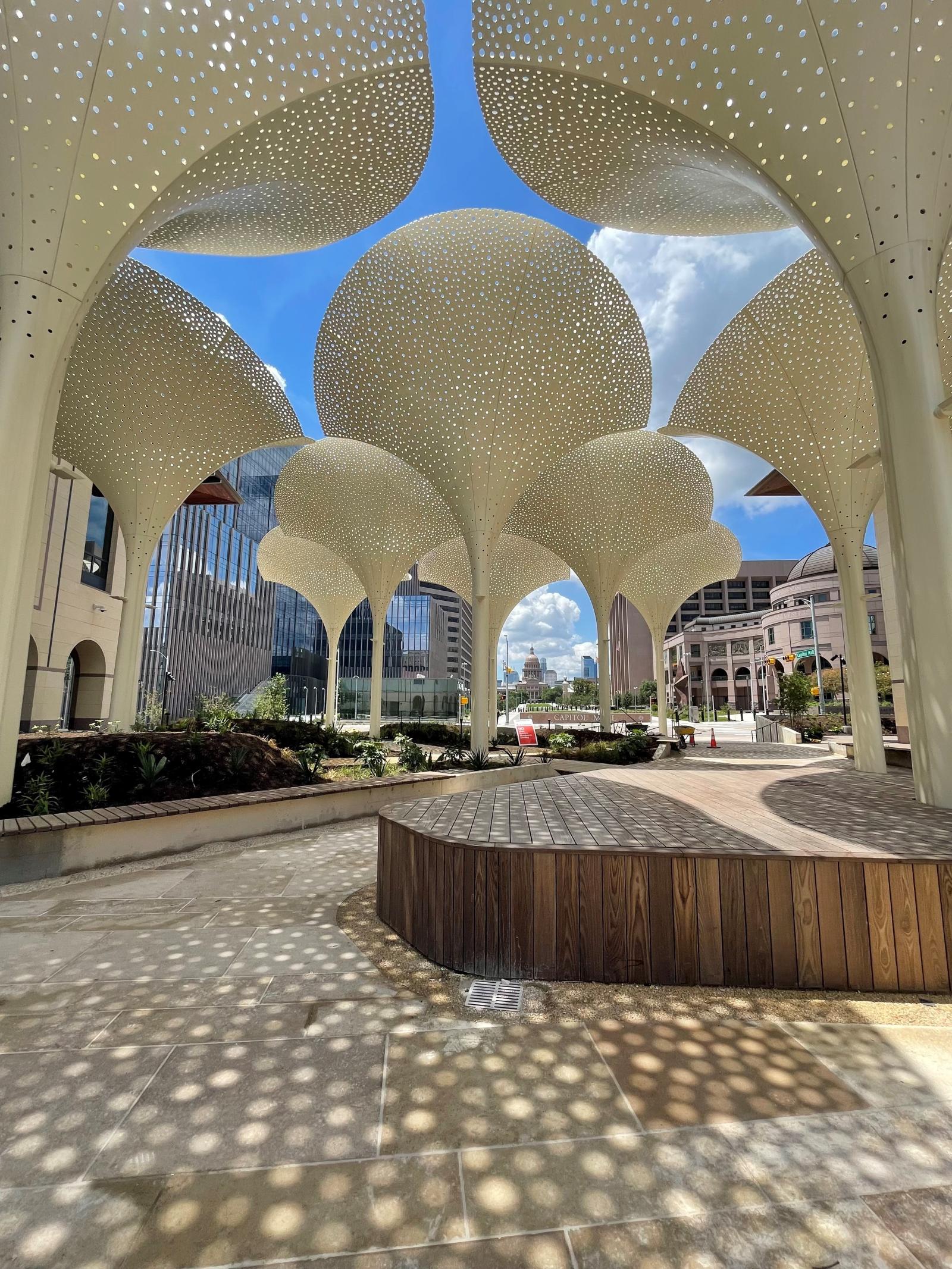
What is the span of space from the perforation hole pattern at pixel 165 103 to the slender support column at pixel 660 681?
18.4 metres

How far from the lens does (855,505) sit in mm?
9938

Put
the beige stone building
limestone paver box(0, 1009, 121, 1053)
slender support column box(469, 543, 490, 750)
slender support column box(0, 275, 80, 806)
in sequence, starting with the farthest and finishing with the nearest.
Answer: the beige stone building
slender support column box(469, 543, 490, 750)
slender support column box(0, 275, 80, 806)
limestone paver box(0, 1009, 121, 1053)

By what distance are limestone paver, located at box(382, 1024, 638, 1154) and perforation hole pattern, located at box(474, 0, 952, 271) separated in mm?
7103

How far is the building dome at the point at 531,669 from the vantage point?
472 feet

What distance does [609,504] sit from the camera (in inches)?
733

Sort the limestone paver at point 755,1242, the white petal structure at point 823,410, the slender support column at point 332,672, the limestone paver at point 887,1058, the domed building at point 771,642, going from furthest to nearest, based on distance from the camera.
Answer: the domed building at point 771,642 → the slender support column at point 332,672 → the white petal structure at point 823,410 → the limestone paver at point 887,1058 → the limestone paver at point 755,1242

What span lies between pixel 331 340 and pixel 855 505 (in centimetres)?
1145

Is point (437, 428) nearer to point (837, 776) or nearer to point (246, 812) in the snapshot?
point (246, 812)

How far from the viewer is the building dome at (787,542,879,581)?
58.5m

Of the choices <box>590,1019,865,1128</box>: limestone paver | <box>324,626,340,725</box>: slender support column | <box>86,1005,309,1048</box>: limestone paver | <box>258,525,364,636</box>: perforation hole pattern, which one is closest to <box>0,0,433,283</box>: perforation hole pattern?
<box>86,1005,309,1048</box>: limestone paver

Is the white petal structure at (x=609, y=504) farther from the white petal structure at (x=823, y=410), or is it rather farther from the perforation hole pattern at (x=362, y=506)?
the white petal structure at (x=823, y=410)

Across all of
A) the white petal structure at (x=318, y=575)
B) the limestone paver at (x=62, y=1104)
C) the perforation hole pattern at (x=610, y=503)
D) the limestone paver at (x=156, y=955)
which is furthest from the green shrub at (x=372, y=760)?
the white petal structure at (x=318, y=575)

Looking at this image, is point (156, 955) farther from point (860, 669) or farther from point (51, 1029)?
point (860, 669)

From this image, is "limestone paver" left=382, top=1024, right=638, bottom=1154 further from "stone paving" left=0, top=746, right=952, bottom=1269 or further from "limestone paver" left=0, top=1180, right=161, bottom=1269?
"limestone paver" left=0, top=1180, right=161, bottom=1269
